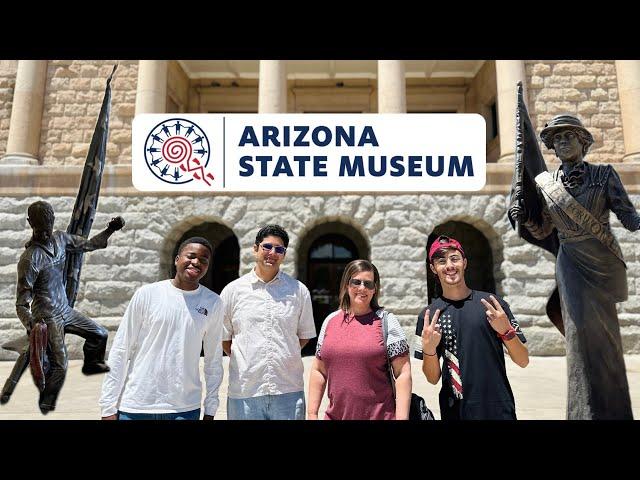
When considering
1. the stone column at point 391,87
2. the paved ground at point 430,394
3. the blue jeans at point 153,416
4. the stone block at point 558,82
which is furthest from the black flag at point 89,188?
the stone block at point 558,82

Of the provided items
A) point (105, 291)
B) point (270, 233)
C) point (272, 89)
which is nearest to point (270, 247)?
point (270, 233)

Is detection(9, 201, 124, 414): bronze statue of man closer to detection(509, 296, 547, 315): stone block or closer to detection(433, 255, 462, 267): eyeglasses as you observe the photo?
detection(433, 255, 462, 267): eyeglasses

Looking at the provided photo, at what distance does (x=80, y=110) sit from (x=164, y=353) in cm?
1227

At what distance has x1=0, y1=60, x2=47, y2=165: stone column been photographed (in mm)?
12302

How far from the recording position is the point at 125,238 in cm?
1147

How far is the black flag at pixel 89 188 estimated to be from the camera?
5.50 metres

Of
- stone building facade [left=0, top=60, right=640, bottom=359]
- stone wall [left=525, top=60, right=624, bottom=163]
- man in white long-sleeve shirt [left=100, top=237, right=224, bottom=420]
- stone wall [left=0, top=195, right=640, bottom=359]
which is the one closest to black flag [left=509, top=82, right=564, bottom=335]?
man in white long-sleeve shirt [left=100, top=237, right=224, bottom=420]

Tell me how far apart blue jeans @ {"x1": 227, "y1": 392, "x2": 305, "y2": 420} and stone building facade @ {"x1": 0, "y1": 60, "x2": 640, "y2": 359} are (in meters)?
7.84

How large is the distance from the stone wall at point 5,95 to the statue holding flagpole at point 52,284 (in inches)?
399

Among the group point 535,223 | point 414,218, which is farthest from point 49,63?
point 535,223

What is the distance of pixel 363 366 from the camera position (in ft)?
8.83

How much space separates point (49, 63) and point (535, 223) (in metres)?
14.3

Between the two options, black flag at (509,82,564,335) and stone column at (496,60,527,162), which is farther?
stone column at (496,60,527,162)

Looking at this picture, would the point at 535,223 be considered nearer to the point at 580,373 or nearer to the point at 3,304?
the point at 580,373
